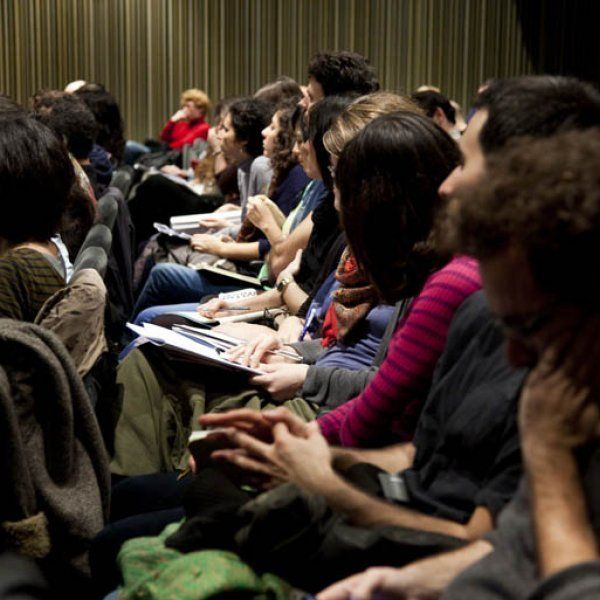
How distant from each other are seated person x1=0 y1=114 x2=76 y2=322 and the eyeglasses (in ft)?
5.15

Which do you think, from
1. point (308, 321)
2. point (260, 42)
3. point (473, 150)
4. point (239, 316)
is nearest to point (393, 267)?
point (473, 150)

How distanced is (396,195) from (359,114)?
0.85 m

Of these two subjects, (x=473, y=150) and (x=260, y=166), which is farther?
(x=260, y=166)

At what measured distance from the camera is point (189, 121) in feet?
34.5

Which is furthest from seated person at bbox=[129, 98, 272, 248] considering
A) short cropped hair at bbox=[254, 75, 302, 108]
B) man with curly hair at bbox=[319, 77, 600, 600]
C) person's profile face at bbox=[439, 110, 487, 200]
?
man with curly hair at bbox=[319, 77, 600, 600]

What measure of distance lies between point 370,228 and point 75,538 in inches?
32.5

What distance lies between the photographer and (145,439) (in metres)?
2.84

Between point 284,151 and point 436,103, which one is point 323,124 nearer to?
point 284,151

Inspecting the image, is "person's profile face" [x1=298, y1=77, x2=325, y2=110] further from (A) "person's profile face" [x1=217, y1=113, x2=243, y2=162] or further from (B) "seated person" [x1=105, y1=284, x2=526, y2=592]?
(B) "seated person" [x1=105, y1=284, x2=526, y2=592]

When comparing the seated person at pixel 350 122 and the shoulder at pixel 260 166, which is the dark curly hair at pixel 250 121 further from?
the seated person at pixel 350 122

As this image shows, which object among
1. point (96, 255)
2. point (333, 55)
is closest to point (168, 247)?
point (333, 55)

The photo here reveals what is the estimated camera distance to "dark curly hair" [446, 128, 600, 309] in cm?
106

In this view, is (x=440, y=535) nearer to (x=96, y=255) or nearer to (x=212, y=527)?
(x=212, y=527)

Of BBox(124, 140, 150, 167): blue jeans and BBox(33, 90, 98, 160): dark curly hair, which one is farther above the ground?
BBox(33, 90, 98, 160): dark curly hair
